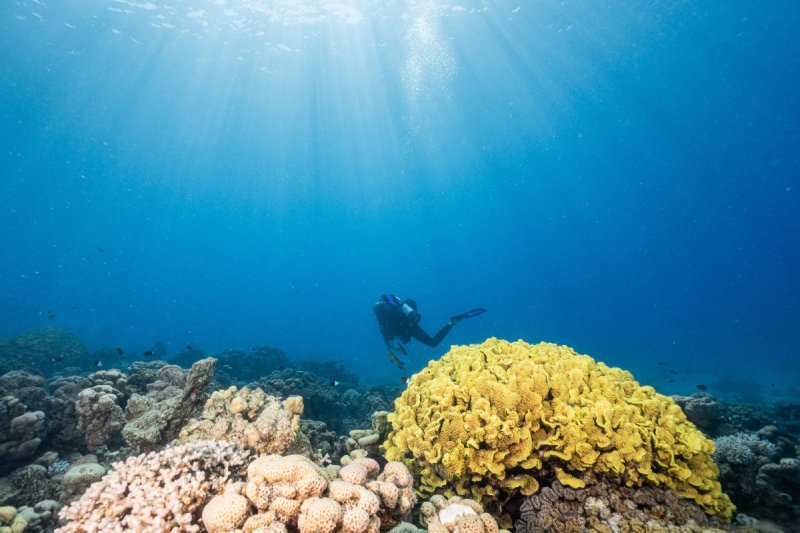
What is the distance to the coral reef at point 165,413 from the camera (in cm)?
502

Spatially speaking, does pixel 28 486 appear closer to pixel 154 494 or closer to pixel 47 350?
pixel 154 494

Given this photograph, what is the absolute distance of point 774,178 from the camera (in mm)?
118438

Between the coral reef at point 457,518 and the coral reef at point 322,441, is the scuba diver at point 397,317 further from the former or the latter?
the coral reef at point 457,518

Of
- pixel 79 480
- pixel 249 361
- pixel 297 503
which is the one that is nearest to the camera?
pixel 297 503

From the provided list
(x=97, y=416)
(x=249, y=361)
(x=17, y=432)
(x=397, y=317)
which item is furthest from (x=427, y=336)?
(x=17, y=432)

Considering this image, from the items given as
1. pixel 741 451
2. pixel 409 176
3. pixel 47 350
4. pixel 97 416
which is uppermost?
pixel 409 176

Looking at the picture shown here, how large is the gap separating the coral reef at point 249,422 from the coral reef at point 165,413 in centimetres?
53

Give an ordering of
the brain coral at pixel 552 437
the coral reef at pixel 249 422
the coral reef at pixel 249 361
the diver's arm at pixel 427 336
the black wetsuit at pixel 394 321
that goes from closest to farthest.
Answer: the brain coral at pixel 552 437 → the coral reef at pixel 249 422 → the black wetsuit at pixel 394 321 → the diver's arm at pixel 427 336 → the coral reef at pixel 249 361

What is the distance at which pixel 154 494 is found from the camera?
2809 mm

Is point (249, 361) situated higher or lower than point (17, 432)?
higher

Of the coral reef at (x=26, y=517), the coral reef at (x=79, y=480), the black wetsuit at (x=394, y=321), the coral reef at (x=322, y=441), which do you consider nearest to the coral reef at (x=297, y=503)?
the coral reef at (x=322, y=441)

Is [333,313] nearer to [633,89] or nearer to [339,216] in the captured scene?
[339,216]

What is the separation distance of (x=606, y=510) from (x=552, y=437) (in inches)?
31.9

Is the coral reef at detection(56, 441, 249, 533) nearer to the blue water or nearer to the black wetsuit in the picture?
the black wetsuit
